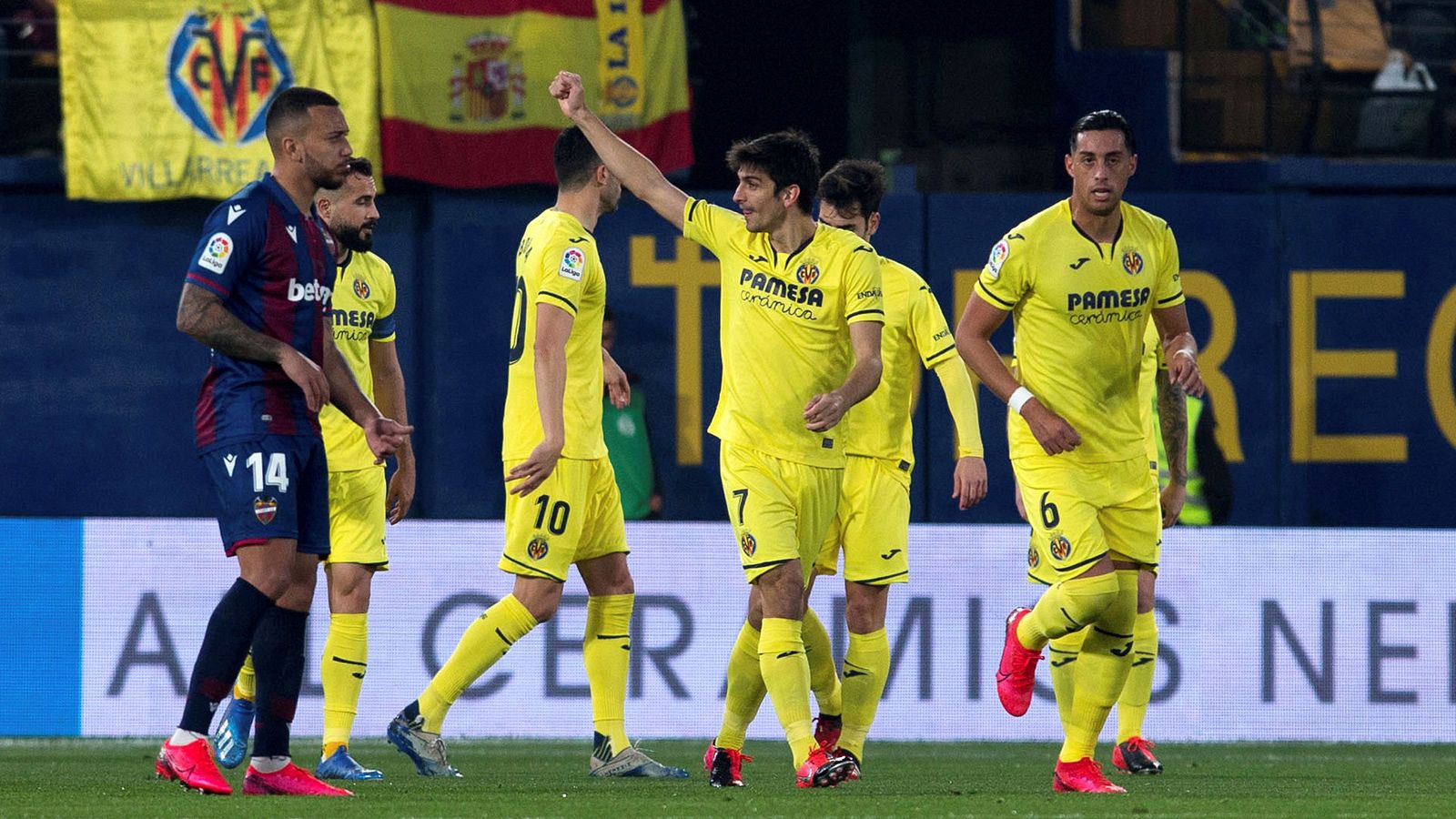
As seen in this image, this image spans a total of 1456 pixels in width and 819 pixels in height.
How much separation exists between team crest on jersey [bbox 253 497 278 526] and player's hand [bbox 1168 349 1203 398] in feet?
9.47

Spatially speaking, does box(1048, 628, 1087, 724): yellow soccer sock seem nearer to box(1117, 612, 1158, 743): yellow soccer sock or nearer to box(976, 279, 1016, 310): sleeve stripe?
box(1117, 612, 1158, 743): yellow soccer sock

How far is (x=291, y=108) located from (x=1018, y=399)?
2.48 meters

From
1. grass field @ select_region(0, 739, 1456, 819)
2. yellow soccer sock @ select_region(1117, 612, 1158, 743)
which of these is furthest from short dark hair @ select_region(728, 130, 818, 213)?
yellow soccer sock @ select_region(1117, 612, 1158, 743)

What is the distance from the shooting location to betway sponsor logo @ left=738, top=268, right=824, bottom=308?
281 inches

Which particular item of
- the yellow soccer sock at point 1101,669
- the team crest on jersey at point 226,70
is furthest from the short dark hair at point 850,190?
the team crest on jersey at point 226,70

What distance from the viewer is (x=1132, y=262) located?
23.8 feet

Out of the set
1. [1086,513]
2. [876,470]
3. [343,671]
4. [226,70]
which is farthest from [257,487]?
[226,70]

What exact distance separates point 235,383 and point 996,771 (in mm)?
3618

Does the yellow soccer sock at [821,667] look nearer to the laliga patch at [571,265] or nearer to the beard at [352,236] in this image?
the laliga patch at [571,265]

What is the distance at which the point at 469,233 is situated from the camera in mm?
13625

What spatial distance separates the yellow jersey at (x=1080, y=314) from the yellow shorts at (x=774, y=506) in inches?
27.6

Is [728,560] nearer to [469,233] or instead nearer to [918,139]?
[469,233]

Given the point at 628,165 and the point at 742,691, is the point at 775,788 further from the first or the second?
the point at 628,165

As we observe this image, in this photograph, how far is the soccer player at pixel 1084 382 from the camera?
716cm
